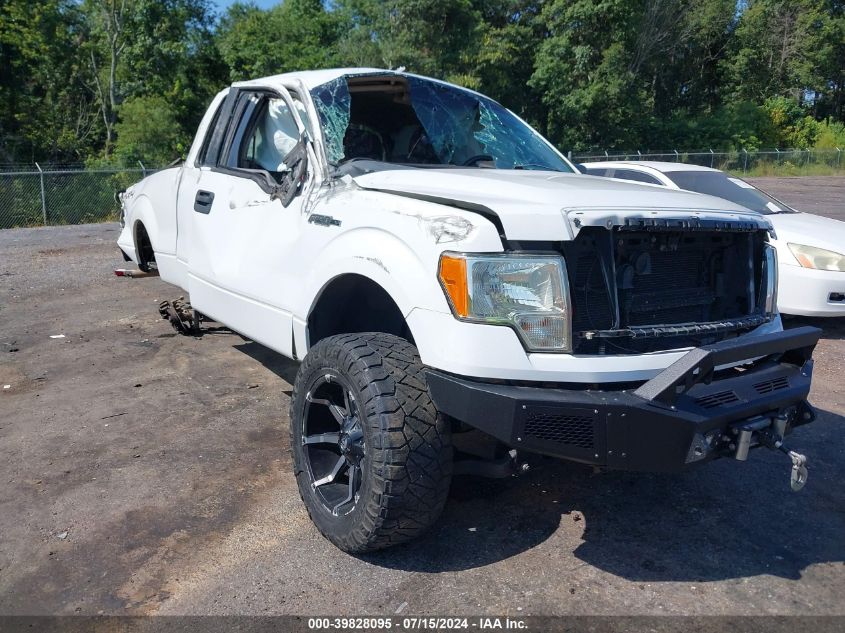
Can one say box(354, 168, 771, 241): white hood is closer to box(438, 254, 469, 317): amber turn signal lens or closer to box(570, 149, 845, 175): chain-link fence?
box(438, 254, 469, 317): amber turn signal lens

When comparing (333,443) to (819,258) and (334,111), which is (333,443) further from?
(819,258)

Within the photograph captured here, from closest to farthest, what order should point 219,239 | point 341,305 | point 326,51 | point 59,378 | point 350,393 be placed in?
point 350,393 → point 341,305 → point 219,239 → point 59,378 → point 326,51

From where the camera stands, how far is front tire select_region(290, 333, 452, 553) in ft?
9.44

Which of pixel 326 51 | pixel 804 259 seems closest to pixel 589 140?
pixel 326 51

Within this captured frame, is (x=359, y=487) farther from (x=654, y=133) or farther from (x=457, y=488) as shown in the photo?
(x=654, y=133)

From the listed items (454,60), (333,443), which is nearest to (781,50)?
(454,60)

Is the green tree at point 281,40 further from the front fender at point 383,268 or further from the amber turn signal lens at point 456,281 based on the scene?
the amber turn signal lens at point 456,281

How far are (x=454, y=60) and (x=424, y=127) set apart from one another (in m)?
32.1

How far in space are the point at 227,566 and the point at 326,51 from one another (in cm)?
3960

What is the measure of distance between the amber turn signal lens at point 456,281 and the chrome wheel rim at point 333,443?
24.5 inches

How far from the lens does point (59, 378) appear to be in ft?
19.1

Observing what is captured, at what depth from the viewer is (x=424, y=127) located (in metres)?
4.59

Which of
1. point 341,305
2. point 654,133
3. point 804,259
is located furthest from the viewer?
point 654,133

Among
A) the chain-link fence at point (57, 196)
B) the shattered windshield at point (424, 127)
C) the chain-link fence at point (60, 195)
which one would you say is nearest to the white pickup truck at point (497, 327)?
the shattered windshield at point (424, 127)
